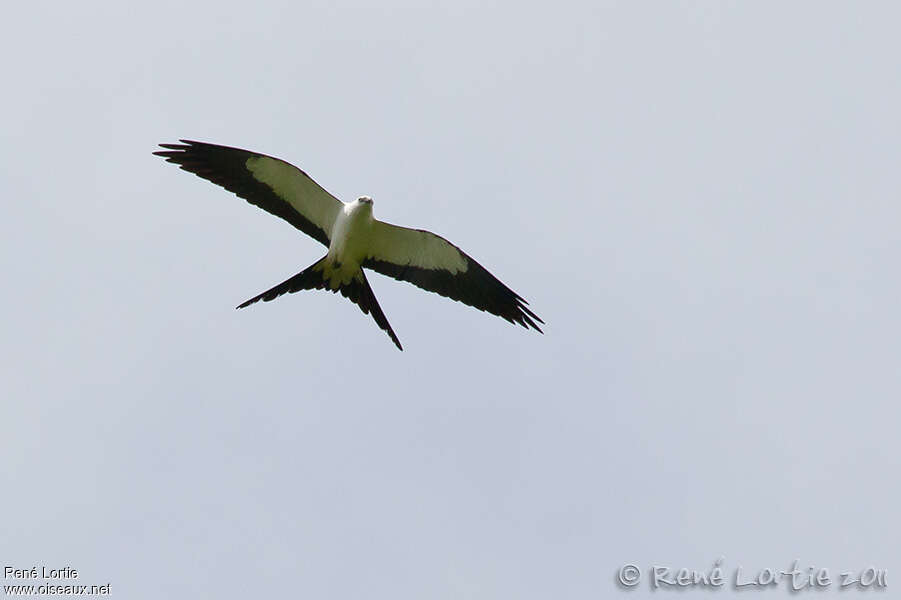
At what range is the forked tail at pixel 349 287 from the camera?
12.8 metres

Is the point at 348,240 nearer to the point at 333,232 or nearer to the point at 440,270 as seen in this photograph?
the point at 333,232

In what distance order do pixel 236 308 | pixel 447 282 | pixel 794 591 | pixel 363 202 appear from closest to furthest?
pixel 794 591 → pixel 236 308 → pixel 363 202 → pixel 447 282

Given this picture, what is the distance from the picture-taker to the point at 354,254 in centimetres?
1313

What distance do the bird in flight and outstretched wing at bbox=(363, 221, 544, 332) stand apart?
0.04 ft

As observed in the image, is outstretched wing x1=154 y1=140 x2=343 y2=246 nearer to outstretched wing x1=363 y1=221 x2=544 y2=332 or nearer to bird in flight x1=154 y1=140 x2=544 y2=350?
bird in flight x1=154 y1=140 x2=544 y2=350

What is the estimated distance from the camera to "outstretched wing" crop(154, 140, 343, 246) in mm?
12898

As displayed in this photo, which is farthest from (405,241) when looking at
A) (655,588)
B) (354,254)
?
(655,588)

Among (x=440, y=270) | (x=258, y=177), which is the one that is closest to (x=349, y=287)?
(x=440, y=270)

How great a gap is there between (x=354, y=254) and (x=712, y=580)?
5.49 meters

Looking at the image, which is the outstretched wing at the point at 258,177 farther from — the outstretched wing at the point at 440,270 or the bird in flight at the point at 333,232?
the outstretched wing at the point at 440,270

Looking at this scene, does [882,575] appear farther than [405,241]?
No

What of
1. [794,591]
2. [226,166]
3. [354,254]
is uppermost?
[226,166]

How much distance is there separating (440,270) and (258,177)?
8.09ft

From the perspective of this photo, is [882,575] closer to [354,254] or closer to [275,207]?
[354,254]
